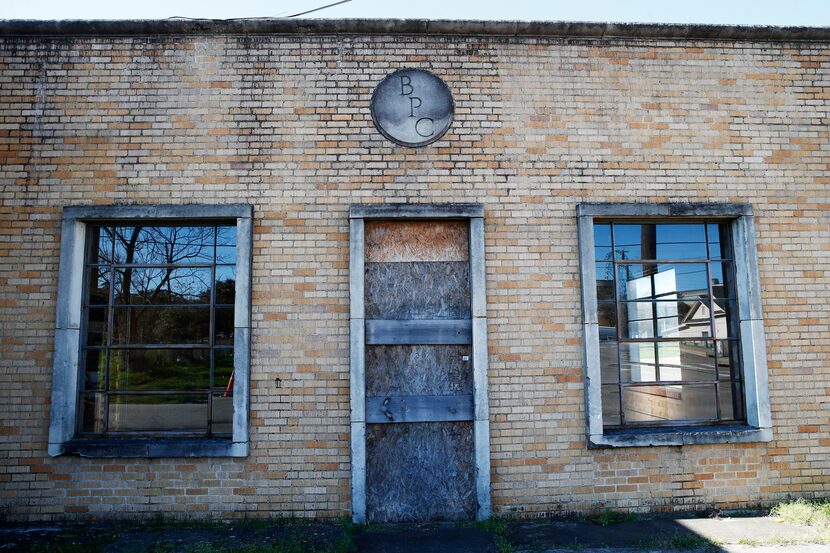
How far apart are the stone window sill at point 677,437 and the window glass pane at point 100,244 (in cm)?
488

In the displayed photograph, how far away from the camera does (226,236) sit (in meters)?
5.25

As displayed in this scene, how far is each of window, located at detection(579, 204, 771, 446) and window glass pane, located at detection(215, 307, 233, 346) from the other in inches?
132

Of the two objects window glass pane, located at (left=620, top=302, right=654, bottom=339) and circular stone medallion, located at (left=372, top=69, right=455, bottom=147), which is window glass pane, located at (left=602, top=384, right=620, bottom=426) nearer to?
window glass pane, located at (left=620, top=302, right=654, bottom=339)

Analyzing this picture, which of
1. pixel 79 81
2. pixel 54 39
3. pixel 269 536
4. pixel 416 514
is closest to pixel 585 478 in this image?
pixel 416 514

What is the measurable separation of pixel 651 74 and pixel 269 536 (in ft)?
18.4

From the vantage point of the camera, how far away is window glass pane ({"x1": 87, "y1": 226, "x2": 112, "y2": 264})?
525cm

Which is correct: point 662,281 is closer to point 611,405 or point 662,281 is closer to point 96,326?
point 611,405

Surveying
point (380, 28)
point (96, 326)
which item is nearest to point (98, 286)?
point (96, 326)

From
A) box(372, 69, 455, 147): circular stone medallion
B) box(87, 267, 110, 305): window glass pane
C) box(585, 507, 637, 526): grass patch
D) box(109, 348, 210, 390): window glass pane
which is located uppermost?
box(372, 69, 455, 147): circular stone medallion

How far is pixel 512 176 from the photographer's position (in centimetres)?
529

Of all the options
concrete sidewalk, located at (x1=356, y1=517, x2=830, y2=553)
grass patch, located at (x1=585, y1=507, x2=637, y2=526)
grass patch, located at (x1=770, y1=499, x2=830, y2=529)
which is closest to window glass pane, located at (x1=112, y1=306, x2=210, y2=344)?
concrete sidewalk, located at (x1=356, y1=517, x2=830, y2=553)

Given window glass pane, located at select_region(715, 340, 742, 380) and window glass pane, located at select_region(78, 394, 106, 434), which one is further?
→ window glass pane, located at select_region(715, 340, 742, 380)

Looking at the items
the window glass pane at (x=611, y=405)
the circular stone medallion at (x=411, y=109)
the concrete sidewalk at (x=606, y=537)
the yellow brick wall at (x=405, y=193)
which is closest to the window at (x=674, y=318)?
the window glass pane at (x=611, y=405)

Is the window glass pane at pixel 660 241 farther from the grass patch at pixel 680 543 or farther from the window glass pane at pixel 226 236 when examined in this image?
the window glass pane at pixel 226 236
